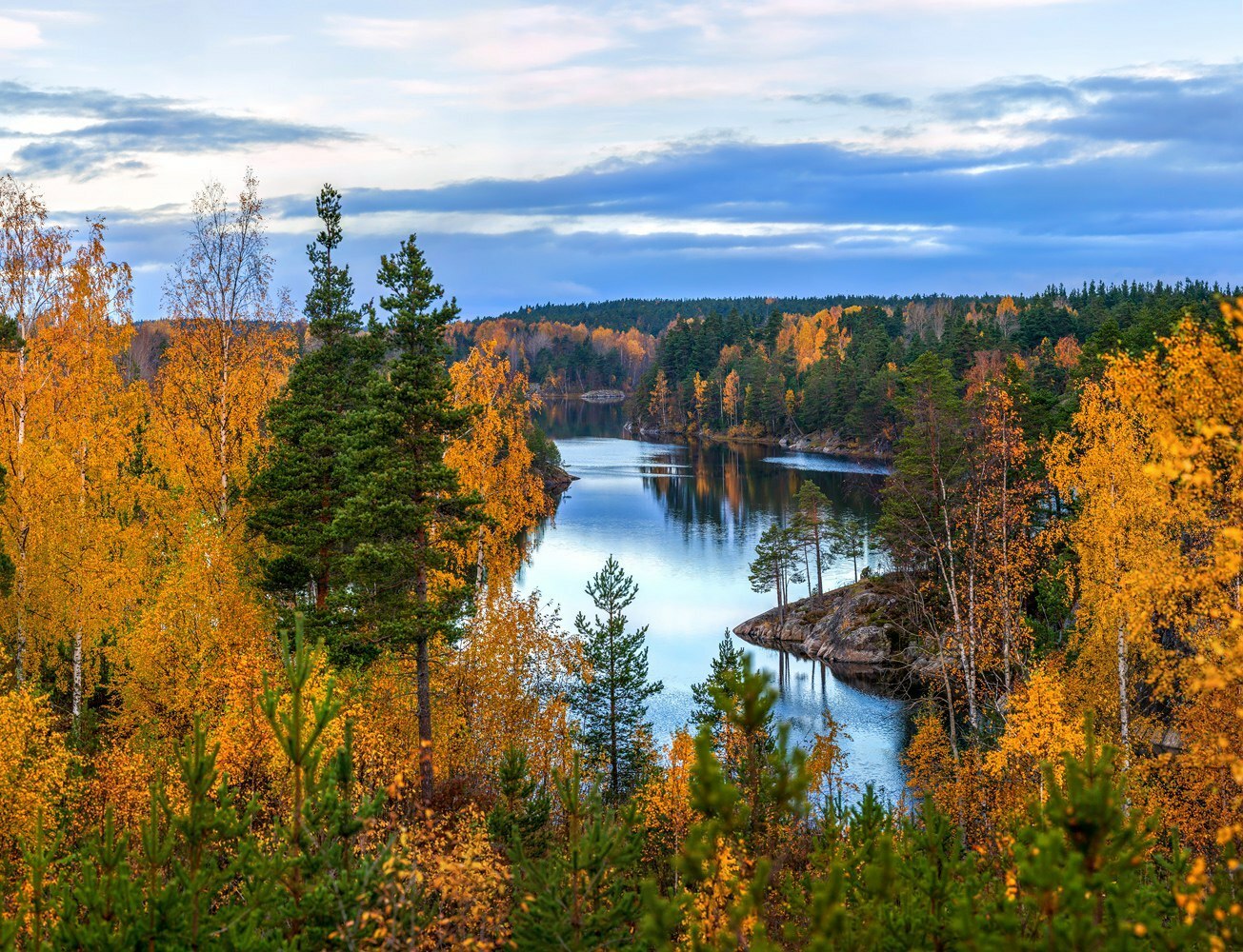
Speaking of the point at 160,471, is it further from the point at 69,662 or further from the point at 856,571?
the point at 856,571

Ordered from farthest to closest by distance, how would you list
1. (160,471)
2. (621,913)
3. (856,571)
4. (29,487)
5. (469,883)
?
(856,571) → (160,471) → (29,487) → (469,883) → (621,913)

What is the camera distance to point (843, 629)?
5138 centimetres

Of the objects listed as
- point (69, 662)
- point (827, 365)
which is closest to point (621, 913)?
point (69, 662)

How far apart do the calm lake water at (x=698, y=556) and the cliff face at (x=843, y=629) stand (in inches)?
44.8

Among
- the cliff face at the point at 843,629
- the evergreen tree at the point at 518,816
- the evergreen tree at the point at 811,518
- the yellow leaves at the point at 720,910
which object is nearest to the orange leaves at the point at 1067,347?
the evergreen tree at the point at 811,518

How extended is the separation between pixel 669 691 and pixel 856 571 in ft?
73.9

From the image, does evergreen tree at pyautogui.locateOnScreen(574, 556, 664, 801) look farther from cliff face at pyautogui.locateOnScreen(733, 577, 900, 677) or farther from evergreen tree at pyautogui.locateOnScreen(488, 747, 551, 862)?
cliff face at pyautogui.locateOnScreen(733, 577, 900, 677)

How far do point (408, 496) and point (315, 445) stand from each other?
5.61 meters

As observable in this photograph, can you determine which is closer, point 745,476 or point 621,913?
point 621,913

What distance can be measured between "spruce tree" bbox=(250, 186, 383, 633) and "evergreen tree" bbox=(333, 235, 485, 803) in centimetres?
316

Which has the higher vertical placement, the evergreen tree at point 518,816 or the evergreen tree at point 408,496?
the evergreen tree at point 408,496

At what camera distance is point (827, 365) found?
5012 inches

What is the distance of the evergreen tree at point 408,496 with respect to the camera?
22141mm

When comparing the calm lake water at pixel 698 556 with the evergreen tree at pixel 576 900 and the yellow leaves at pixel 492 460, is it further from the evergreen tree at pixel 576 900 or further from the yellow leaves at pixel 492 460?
the evergreen tree at pixel 576 900
